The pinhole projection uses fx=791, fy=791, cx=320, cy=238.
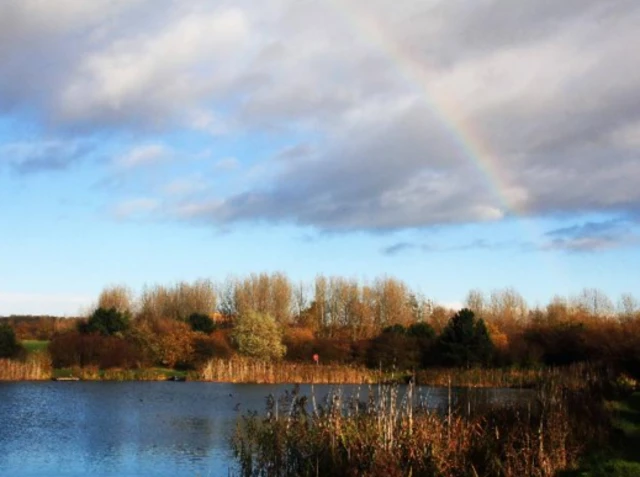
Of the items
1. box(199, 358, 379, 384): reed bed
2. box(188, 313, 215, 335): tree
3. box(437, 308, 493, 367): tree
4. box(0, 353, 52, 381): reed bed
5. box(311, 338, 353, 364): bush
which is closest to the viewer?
box(199, 358, 379, 384): reed bed

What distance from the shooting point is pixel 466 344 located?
4741 centimetres

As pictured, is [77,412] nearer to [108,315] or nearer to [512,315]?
[108,315]

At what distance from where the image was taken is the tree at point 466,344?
154 feet

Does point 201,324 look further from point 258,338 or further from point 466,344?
point 466,344

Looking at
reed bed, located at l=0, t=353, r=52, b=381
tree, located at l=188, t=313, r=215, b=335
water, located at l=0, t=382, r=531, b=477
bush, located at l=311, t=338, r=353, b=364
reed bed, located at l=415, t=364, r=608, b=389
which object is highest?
tree, located at l=188, t=313, r=215, b=335

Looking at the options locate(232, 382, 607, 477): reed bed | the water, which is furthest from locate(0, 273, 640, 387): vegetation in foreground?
locate(232, 382, 607, 477): reed bed

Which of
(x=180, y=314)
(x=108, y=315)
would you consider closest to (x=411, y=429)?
(x=108, y=315)

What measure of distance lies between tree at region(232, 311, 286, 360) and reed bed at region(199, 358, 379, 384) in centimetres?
634

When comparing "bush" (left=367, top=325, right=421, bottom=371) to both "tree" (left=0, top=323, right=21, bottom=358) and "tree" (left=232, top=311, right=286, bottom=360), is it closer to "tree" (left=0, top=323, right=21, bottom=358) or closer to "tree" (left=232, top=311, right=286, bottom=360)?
"tree" (left=232, top=311, right=286, bottom=360)

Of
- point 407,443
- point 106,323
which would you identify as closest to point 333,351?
point 106,323

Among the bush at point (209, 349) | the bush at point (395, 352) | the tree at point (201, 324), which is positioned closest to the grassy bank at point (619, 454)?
the bush at point (395, 352)

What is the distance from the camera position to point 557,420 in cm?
1349

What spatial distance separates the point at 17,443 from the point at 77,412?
6.89 m

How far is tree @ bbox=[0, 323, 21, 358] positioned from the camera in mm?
43594
